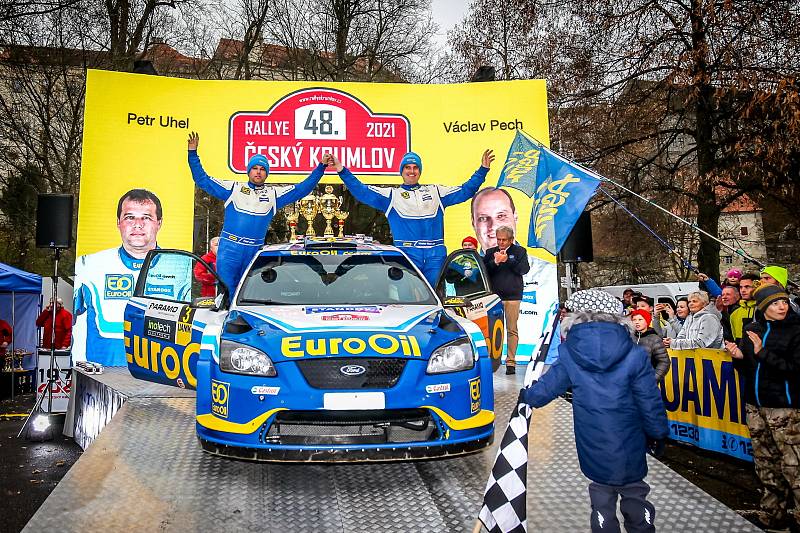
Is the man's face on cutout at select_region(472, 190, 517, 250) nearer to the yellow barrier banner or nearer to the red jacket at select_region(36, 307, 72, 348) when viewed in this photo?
the yellow barrier banner

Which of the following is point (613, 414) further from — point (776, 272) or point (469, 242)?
point (469, 242)

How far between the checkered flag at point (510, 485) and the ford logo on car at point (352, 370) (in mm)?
953

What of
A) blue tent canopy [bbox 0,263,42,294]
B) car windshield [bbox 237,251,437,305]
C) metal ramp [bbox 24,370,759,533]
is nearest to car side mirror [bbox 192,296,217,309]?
car windshield [bbox 237,251,437,305]

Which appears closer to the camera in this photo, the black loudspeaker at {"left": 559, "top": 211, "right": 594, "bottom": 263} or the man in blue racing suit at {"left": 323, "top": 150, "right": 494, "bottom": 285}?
the man in blue racing suit at {"left": 323, "top": 150, "right": 494, "bottom": 285}

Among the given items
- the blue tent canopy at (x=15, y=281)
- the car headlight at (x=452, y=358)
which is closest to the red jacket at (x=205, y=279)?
the car headlight at (x=452, y=358)

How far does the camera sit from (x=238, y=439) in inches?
140

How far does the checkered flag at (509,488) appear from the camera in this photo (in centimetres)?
294

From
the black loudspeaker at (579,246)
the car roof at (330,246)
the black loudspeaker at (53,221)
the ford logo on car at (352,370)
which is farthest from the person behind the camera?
the black loudspeaker at (579,246)

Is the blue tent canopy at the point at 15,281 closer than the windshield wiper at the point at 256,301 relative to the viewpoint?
No

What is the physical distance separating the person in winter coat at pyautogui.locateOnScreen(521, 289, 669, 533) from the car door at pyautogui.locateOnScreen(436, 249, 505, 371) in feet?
5.95

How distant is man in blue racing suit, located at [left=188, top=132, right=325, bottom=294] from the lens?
310 inches

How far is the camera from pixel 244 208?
8.13 metres

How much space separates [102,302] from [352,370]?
7143 millimetres

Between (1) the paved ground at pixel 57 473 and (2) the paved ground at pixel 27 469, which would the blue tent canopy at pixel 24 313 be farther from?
(1) the paved ground at pixel 57 473
